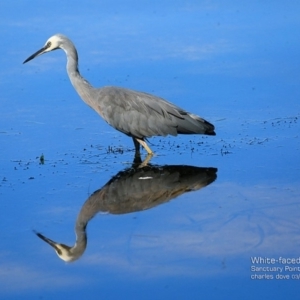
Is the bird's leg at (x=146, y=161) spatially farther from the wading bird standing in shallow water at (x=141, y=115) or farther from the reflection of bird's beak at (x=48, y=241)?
the reflection of bird's beak at (x=48, y=241)

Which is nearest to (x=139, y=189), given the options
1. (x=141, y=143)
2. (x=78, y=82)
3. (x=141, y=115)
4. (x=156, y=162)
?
(x=156, y=162)

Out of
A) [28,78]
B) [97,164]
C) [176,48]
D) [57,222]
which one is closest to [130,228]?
[57,222]

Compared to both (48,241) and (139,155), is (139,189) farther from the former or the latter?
(48,241)

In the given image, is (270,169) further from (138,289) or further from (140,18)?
(140,18)

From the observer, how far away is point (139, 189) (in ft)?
29.2

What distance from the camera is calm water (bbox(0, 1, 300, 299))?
23.3 ft

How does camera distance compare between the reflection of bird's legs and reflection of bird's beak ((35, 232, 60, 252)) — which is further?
the reflection of bird's legs

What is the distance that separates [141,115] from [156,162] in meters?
0.64

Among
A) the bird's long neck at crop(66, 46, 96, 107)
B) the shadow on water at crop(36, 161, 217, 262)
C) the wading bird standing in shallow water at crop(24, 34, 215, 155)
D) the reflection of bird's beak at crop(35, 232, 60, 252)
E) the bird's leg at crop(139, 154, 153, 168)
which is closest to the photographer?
the reflection of bird's beak at crop(35, 232, 60, 252)

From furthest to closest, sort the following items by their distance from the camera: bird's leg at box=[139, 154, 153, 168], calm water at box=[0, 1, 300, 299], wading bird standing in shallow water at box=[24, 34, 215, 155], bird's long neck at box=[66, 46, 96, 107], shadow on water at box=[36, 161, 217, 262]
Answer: bird's long neck at box=[66, 46, 96, 107] → wading bird standing in shallow water at box=[24, 34, 215, 155] → bird's leg at box=[139, 154, 153, 168] → shadow on water at box=[36, 161, 217, 262] → calm water at box=[0, 1, 300, 299]

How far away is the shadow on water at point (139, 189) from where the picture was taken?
8.31 metres

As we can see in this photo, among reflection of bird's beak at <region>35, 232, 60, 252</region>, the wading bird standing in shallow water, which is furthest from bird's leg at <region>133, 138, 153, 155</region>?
reflection of bird's beak at <region>35, 232, 60, 252</region>

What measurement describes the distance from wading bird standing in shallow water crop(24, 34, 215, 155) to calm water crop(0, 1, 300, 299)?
26cm

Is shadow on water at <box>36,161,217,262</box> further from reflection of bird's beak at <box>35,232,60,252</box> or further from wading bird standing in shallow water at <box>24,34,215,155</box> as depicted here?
wading bird standing in shallow water at <box>24,34,215,155</box>
